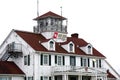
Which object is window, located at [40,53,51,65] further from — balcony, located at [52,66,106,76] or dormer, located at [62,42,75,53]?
dormer, located at [62,42,75,53]

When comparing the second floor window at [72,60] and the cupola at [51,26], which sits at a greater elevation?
the cupola at [51,26]

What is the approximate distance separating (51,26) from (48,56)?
761 centimetres

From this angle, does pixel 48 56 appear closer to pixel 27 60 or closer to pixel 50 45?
pixel 50 45

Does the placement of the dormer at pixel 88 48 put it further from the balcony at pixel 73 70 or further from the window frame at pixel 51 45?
the window frame at pixel 51 45

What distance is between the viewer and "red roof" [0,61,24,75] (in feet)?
197

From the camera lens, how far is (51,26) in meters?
68.1

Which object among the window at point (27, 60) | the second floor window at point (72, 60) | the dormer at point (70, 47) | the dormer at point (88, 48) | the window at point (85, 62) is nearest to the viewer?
the window at point (27, 60)

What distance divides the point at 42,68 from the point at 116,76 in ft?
71.7

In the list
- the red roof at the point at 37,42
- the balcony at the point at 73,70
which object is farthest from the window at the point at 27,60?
the balcony at the point at 73,70

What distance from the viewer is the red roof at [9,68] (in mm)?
59956

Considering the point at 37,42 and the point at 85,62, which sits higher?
the point at 37,42

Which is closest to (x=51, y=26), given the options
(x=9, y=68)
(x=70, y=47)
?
(x=70, y=47)

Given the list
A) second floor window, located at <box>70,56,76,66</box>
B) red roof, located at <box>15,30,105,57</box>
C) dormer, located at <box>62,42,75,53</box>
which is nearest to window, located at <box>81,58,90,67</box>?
red roof, located at <box>15,30,105,57</box>

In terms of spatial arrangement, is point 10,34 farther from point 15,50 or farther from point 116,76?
point 116,76
